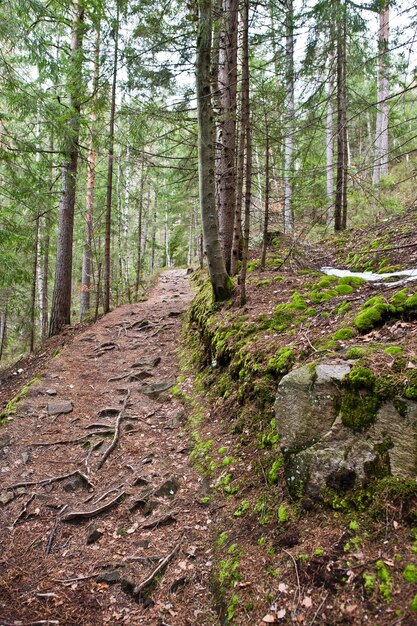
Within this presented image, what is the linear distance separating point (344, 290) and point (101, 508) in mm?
4529

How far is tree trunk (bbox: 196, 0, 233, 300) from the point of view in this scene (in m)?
6.66

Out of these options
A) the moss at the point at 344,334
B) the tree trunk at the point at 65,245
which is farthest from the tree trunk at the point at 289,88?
the tree trunk at the point at 65,245

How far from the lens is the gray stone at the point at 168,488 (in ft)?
14.8

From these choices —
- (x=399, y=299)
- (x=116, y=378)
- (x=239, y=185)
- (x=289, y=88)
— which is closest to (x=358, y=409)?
(x=399, y=299)

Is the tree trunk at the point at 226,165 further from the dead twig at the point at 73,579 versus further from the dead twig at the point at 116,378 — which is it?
the dead twig at the point at 73,579

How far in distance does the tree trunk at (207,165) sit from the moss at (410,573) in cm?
571

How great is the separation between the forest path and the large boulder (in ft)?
4.65

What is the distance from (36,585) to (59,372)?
16.6 feet

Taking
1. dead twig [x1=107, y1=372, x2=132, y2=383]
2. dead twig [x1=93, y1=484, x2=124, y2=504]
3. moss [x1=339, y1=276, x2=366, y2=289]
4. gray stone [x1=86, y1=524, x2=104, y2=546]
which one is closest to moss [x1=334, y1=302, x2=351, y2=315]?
moss [x1=339, y1=276, x2=366, y2=289]

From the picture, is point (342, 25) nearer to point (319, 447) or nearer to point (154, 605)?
point (319, 447)

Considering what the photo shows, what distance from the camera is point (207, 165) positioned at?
7.14 m

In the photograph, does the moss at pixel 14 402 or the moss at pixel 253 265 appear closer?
the moss at pixel 14 402

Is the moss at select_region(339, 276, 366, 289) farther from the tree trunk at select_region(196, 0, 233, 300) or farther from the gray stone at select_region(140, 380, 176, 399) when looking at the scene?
the gray stone at select_region(140, 380, 176, 399)

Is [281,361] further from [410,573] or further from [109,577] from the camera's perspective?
[109,577]
